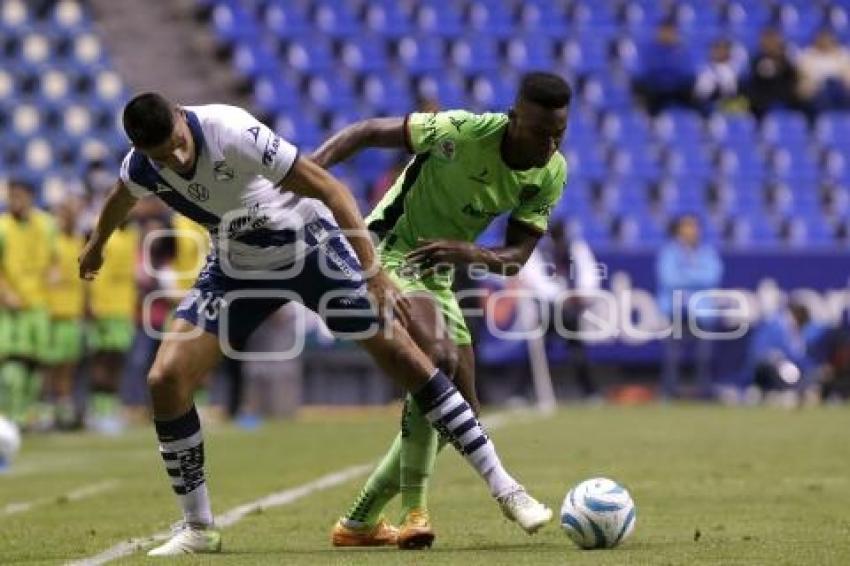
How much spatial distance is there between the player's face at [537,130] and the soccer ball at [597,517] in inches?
57.2

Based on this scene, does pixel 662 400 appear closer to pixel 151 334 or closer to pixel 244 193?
pixel 151 334

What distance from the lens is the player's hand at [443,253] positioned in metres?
8.28

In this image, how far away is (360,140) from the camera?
8.45 metres

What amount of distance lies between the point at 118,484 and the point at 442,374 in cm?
533

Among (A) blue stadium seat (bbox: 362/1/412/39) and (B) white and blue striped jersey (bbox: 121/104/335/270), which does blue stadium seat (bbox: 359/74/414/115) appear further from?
(B) white and blue striped jersey (bbox: 121/104/335/270)

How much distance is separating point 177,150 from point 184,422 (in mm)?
1255

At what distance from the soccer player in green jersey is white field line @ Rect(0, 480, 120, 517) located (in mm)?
3046

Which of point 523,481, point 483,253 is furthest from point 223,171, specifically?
point 523,481

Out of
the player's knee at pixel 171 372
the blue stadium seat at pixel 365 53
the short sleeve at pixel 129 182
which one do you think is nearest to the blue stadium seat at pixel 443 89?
the blue stadium seat at pixel 365 53

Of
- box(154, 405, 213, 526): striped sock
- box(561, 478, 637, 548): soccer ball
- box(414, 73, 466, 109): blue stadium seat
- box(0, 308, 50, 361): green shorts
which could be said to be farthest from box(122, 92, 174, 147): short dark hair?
box(414, 73, 466, 109): blue stadium seat

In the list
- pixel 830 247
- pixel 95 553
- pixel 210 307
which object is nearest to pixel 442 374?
pixel 210 307

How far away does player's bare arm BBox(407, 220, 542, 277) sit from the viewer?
8289mm

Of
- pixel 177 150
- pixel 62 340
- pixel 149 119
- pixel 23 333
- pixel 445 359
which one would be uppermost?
pixel 149 119

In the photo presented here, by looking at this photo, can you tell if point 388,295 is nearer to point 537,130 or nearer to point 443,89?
point 537,130
